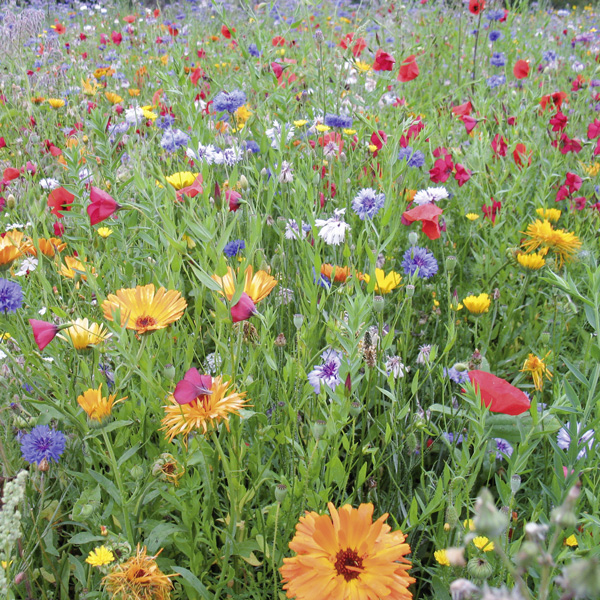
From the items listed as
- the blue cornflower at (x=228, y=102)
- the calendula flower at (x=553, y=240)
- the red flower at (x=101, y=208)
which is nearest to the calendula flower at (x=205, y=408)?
the red flower at (x=101, y=208)

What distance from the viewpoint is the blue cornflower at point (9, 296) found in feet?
3.43

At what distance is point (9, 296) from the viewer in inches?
41.5

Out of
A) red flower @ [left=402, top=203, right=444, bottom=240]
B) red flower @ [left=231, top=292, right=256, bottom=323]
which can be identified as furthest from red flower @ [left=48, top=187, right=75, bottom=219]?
red flower @ [left=402, top=203, right=444, bottom=240]

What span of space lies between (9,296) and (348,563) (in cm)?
81

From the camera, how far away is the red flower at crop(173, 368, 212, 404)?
32.4 inches

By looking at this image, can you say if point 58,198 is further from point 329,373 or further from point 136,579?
point 136,579

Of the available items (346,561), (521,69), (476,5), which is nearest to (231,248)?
(346,561)

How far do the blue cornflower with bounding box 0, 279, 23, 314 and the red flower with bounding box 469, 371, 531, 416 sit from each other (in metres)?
0.88

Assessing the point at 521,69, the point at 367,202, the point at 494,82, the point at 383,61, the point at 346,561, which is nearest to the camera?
the point at 346,561

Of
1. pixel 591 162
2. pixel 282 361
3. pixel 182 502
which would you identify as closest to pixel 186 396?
pixel 182 502

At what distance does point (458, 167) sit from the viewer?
1856 mm

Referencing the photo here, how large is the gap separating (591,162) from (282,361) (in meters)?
1.88

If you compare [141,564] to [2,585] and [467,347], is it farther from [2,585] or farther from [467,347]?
[467,347]

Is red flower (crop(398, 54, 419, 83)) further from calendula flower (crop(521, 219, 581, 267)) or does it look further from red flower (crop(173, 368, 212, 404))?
red flower (crop(173, 368, 212, 404))
